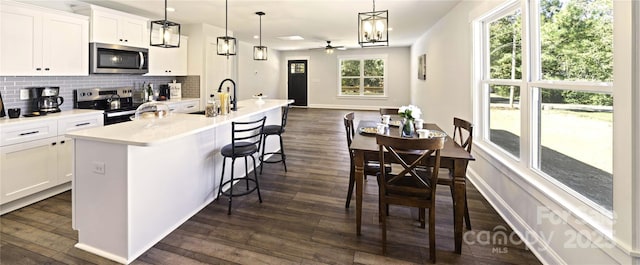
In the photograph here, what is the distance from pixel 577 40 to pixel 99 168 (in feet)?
11.0

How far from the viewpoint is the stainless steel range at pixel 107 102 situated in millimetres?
4117

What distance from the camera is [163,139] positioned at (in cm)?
209

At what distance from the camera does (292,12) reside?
5.19m

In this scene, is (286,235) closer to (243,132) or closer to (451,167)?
(451,167)

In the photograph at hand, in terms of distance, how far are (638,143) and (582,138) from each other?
26.0 inches

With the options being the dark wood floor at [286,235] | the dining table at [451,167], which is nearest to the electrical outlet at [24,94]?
the dark wood floor at [286,235]

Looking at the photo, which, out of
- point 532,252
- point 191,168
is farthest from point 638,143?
point 191,168

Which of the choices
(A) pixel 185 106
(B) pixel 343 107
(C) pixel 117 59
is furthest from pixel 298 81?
(C) pixel 117 59

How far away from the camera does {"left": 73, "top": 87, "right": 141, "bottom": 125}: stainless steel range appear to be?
13.5 ft

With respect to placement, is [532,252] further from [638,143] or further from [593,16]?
[593,16]

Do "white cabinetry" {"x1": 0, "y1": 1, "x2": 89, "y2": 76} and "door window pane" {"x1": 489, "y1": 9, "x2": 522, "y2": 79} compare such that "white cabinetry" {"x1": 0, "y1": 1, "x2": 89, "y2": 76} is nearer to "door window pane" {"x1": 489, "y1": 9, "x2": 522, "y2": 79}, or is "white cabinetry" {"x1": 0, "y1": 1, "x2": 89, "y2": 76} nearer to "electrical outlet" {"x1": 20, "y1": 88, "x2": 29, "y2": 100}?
"electrical outlet" {"x1": 20, "y1": 88, "x2": 29, "y2": 100}

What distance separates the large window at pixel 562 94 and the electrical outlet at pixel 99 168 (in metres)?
3.15

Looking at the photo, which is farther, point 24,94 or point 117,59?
point 117,59

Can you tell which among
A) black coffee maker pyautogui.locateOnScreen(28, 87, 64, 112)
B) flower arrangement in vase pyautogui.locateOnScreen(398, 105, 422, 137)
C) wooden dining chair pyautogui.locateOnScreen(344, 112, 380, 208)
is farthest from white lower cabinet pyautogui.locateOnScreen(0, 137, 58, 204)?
flower arrangement in vase pyautogui.locateOnScreen(398, 105, 422, 137)
